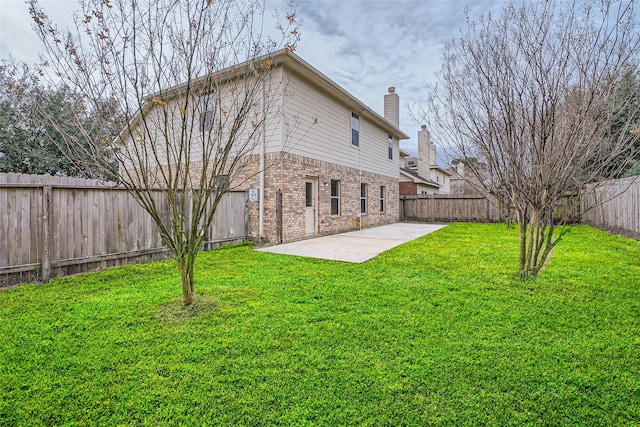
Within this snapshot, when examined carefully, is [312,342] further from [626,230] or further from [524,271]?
[626,230]

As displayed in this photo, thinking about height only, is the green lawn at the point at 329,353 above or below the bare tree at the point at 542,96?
below

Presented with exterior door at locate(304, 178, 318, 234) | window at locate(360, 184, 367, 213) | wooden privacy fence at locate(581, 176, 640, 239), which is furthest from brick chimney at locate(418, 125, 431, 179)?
exterior door at locate(304, 178, 318, 234)

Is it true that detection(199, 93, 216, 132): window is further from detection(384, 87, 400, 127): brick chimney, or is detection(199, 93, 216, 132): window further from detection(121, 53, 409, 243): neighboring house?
detection(384, 87, 400, 127): brick chimney

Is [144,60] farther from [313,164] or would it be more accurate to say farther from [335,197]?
[335,197]

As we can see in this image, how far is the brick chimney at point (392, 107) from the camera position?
16.7 meters

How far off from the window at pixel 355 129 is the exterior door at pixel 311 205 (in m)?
3.28

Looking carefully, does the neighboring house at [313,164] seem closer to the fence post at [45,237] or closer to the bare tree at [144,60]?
the bare tree at [144,60]

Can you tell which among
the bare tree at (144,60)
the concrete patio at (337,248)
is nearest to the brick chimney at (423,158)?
the concrete patio at (337,248)

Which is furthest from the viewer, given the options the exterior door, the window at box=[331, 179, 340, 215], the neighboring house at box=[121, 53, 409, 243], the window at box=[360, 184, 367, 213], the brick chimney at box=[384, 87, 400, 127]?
the brick chimney at box=[384, 87, 400, 127]

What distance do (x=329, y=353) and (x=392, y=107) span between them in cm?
1603

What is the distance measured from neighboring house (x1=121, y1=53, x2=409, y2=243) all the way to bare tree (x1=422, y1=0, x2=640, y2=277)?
3508mm

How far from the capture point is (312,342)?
2.87 metres

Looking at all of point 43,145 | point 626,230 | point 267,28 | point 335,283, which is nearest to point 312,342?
point 335,283

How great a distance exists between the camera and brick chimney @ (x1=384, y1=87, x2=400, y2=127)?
1667cm
